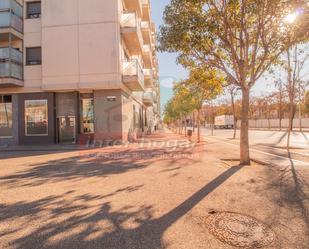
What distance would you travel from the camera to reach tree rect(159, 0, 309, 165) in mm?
9508

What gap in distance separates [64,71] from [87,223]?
16.9 m

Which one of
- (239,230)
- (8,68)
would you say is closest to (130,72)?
(8,68)

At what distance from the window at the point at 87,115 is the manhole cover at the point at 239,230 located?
1669 centimetres

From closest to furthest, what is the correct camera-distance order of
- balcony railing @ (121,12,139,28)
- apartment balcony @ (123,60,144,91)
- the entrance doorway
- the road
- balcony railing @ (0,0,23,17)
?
the road
balcony railing @ (0,0,23,17)
apartment balcony @ (123,60,144,91)
balcony railing @ (121,12,139,28)
the entrance doorway

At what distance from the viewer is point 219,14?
10.0 metres

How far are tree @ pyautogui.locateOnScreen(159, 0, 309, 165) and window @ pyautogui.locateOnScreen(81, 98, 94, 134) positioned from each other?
36.0ft

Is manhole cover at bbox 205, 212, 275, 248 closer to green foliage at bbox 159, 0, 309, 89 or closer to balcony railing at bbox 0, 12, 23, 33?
green foliage at bbox 159, 0, 309, 89

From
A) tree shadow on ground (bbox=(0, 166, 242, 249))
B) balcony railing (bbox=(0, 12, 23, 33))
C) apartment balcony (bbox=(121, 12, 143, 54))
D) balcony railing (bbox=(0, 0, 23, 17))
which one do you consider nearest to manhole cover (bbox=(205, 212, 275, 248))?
tree shadow on ground (bbox=(0, 166, 242, 249))

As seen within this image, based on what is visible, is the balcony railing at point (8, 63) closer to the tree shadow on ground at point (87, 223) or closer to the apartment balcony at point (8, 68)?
the apartment balcony at point (8, 68)

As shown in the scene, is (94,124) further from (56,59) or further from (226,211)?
(226,211)

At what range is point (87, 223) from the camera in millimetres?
4254

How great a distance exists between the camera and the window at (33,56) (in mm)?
20219

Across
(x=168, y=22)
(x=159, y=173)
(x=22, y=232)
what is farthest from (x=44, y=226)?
(x=168, y=22)

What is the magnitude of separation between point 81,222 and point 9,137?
19.2 metres
